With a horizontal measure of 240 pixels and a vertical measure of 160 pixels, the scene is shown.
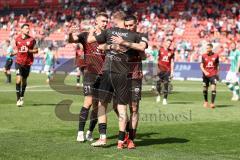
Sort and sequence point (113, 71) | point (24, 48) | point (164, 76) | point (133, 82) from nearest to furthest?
point (113, 71) → point (133, 82) → point (24, 48) → point (164, 76)

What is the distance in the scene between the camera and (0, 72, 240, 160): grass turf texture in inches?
370

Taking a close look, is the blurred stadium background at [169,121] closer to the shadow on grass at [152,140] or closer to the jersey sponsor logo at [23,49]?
the shadow on grass at [152,140]

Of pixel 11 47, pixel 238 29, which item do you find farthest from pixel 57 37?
pixel 11 47

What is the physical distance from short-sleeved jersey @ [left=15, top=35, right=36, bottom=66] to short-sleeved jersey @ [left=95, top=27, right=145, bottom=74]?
8485 millimetres

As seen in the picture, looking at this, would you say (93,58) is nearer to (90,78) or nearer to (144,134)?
(90,78)

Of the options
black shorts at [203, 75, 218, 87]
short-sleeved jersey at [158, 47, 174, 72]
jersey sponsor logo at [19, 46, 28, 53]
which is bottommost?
black shorts at [203, 75, 218, 87]

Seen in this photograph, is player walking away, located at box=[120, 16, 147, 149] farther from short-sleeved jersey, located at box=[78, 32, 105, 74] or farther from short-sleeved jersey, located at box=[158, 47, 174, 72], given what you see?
short-sleeved jersey, located at box=[158, 47, 174, 72]

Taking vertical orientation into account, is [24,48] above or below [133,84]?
above

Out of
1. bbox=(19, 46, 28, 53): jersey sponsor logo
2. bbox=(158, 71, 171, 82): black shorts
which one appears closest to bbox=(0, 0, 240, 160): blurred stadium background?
bbox=(158, 71, 171, 82): black shorts

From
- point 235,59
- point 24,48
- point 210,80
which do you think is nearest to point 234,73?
point 235,59

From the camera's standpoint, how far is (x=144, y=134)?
1219cm

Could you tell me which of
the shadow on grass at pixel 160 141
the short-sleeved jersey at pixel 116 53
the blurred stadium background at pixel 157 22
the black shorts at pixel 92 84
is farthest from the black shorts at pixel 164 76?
the short-sleeved jersey at pixel 116 53

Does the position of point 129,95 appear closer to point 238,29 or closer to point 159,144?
point 159,144

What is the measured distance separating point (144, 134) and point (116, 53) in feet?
9.33
